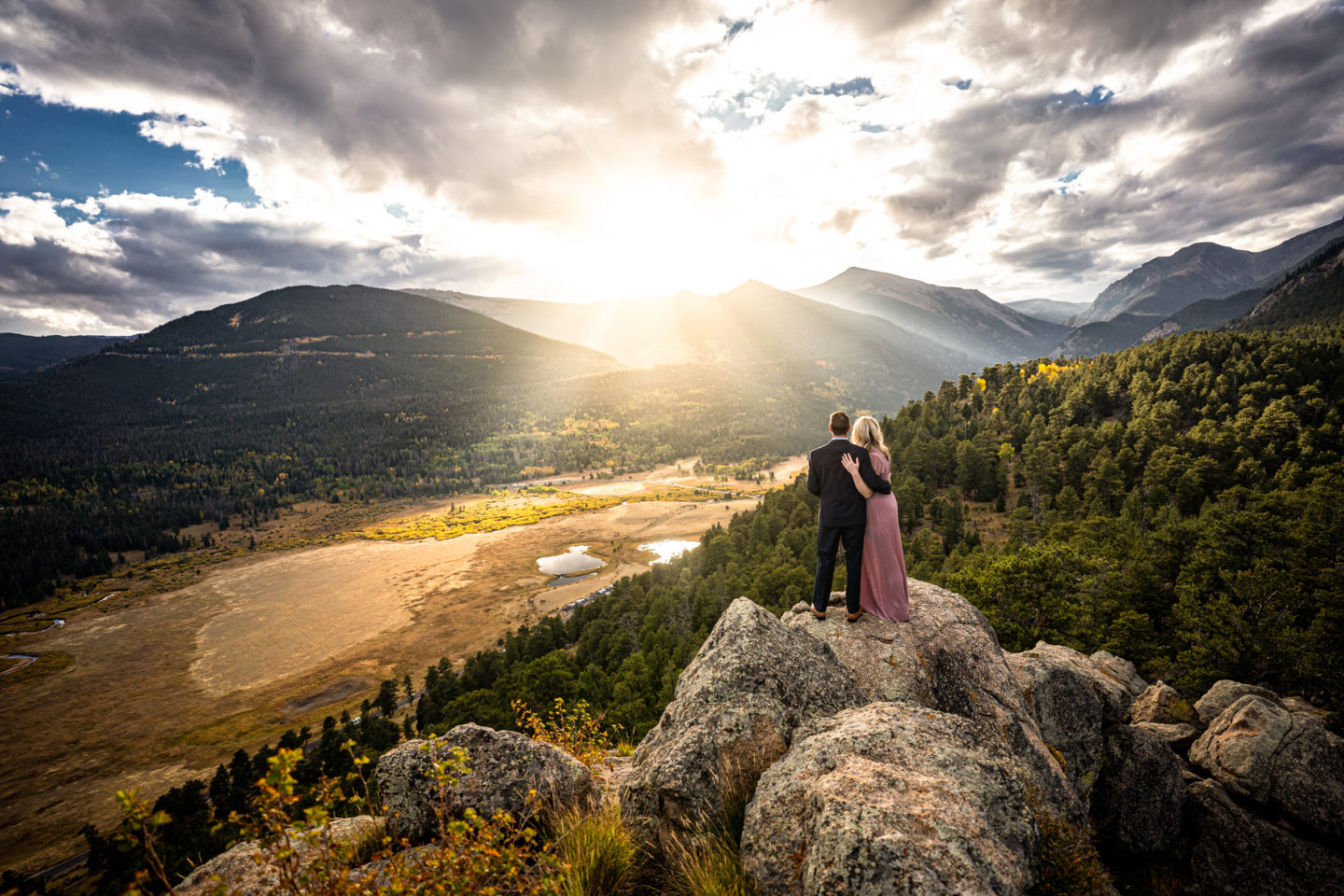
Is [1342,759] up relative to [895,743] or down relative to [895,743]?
down

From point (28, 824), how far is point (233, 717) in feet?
57.4

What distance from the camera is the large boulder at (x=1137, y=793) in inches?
550

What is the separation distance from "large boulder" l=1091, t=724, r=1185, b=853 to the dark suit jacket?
10.9m

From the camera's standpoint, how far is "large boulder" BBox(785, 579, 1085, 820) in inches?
369

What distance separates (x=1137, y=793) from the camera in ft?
47.1

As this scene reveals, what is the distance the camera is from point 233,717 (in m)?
67.6

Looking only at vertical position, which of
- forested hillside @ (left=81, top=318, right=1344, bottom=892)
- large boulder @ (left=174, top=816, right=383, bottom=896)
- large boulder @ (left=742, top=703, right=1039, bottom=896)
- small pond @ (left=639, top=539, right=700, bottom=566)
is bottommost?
small pond @ (left=639, top=539, right=700, bottom=566)

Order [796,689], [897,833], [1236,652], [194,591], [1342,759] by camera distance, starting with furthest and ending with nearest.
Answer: [194,591]
[1236,652]
[1342,759]
[796,689]
[897,833]

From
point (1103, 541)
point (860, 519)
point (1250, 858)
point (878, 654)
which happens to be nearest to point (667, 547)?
point (1103, 541)

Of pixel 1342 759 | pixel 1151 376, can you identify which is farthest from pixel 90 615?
pixel 1151 376

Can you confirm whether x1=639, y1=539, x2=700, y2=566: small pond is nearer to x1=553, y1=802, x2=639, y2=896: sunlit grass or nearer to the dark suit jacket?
the dark suit jacket

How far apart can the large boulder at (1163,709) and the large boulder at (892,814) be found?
17.9m

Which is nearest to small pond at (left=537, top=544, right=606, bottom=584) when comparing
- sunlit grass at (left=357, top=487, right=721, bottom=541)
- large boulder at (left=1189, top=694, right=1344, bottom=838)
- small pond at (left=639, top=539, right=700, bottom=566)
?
small pond at (left=639, top=539, right=700, bottom=566)

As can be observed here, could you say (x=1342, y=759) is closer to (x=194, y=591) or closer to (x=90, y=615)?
(x=194, y=591)
